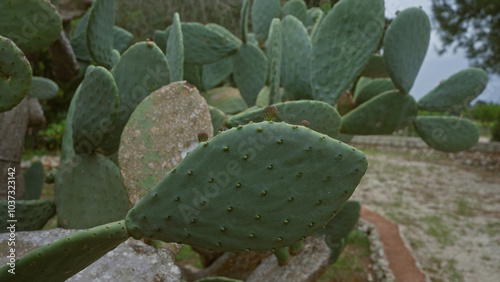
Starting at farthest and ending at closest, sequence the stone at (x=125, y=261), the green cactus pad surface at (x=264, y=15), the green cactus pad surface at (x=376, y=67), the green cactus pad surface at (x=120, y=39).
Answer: the green cactus pad surface at (x=264, y=15) → the green cactus pad surface at (x=120, y=39) → the green cactus pad surface at (x=376, y=67) → the stone at (x=125, y=261)

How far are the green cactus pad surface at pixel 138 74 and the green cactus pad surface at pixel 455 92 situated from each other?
4.45ft

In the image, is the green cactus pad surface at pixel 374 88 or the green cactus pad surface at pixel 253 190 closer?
the green cactus pad surface at pixel 253 190

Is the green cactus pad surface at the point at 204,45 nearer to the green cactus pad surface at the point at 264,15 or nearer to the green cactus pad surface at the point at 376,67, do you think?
the green cactus pad surface at the point at 264,15

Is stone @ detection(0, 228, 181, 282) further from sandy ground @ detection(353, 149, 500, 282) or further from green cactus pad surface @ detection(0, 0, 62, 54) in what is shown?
sandy ground @ detection(353, 149, 500, 282)

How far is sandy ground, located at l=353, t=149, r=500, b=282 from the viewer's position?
3.77 m

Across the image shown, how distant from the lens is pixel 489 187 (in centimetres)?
699

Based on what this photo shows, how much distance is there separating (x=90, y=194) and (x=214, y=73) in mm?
1307

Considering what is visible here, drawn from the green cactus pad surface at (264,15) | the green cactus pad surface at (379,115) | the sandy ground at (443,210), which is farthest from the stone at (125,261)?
the sandy ground at (443,210)

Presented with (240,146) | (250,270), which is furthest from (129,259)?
(250,270)

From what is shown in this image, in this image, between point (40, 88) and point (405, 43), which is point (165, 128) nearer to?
point (405, 43)

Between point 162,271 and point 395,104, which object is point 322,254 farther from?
point 162,271

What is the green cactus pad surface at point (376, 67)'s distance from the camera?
1938mm

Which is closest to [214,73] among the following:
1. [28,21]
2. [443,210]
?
[28,21]

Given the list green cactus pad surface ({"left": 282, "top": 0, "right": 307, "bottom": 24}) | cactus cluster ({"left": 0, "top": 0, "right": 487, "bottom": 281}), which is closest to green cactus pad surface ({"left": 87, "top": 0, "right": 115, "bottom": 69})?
cactus cluster ({"left": 0, "top": 0, "right": 487, "bottom": 281})
